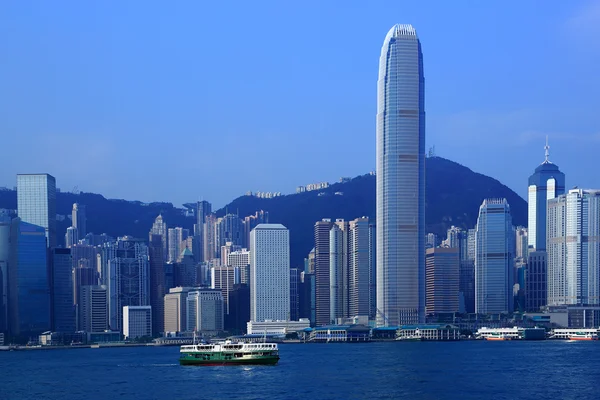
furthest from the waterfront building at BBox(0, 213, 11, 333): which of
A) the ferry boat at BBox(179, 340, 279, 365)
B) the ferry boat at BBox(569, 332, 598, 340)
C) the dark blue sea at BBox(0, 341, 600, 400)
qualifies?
the ferry boat at BBox(179, 340, 279, 365)

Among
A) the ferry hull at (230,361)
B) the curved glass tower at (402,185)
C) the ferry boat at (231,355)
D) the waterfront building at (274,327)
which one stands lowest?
the waterfront building at (274,327)

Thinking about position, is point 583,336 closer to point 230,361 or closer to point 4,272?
point 230,361

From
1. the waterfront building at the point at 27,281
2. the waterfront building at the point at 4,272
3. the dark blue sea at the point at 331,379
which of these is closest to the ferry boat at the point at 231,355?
the dark blue sea at the point at 331,379

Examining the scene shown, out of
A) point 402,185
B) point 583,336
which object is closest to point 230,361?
point 583,336

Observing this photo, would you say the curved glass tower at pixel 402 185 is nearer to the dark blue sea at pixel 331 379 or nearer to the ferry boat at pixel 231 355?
the dark blue sea at pixel 331 379

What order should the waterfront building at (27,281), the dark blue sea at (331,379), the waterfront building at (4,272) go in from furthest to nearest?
1. the waterfront building at (4,272)
2. the waterfront building at (27,281)
3. the dark blue sea at (331,379)

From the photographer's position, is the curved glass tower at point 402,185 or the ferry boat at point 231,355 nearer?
the ferry boat at point 231,355

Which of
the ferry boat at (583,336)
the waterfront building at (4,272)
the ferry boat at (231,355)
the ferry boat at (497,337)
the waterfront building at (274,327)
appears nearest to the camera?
the ferry boat at (231,355)

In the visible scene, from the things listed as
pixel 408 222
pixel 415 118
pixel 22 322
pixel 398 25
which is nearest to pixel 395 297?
pixel 408 222

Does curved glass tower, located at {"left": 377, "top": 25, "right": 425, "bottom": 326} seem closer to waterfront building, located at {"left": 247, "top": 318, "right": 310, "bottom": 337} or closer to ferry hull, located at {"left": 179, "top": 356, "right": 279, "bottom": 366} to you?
waterfront building, located at {"left": 247, "top": 318, "right": 310, "bottom": 337}
